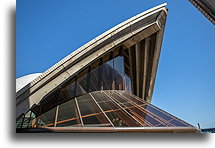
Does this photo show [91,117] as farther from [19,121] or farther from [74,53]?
[74,53]

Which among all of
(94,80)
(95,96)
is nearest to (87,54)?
(94,80)

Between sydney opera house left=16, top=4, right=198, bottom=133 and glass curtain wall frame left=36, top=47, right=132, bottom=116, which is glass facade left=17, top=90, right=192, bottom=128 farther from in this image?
glass curtain wall frame left=36, top=47, right=132, bottom=116

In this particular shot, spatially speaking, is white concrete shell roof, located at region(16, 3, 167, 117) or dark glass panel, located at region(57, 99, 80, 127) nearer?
dark glass panel, located at region(57, 99, 80, 127)

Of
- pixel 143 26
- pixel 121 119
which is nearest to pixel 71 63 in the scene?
pixel 121 119

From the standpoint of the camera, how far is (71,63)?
5094 millimetres

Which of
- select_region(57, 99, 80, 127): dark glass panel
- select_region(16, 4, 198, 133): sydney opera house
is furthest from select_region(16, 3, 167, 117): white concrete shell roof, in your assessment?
select_region(57, 99, 80, 127): dark glass panel

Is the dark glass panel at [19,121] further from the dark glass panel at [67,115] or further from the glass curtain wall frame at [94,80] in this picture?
the dark glass panel at [67,115]

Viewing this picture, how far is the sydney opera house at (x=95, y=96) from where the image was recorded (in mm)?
3391

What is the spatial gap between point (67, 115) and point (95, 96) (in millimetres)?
1772

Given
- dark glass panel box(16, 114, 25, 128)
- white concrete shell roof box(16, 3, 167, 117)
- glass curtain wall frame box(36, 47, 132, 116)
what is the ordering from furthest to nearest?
glass curtain wall frame box(36, 47, 132, 116) → white concrete shell roof box(16, 3, 167, 117) → dark glass panel box(16, 114, 25, 128)

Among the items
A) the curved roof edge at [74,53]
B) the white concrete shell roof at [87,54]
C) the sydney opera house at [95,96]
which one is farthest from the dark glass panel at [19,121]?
the curved roof edge at [74,53]

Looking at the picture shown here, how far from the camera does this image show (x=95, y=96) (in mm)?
5426

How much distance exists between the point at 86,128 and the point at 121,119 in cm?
101

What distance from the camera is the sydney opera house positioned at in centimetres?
339
